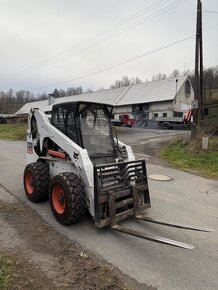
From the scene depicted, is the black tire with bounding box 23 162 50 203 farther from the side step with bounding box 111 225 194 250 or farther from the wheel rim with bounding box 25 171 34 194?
the side step with bounding box 111 225 194 250

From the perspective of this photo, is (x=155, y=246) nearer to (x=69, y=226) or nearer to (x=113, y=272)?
(x=113, y=272)

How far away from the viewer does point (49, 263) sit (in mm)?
3689

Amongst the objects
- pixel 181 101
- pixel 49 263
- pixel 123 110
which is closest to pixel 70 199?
pixel 49 263

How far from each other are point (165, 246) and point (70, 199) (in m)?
1.72

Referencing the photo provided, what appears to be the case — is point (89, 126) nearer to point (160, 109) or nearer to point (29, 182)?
point (29, 182)

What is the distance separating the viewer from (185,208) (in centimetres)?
620

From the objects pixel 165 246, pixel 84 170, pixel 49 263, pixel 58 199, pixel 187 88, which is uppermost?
pixel 187 88

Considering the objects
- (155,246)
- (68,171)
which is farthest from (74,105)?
(155,246)

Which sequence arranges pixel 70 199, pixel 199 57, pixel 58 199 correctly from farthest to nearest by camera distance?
pixel 199 57, pixel 58 199, pixel 70 199

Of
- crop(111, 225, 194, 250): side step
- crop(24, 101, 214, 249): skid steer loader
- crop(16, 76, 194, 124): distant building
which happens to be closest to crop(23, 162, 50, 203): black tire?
crop(24, 101, 214, 249): skid steer loader

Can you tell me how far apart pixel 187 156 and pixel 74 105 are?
8417mm

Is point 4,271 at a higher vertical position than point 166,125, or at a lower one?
lower

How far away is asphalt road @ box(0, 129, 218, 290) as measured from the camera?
11.5ft

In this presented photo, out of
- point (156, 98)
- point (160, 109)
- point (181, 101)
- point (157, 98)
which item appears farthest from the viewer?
point (181, 101)
